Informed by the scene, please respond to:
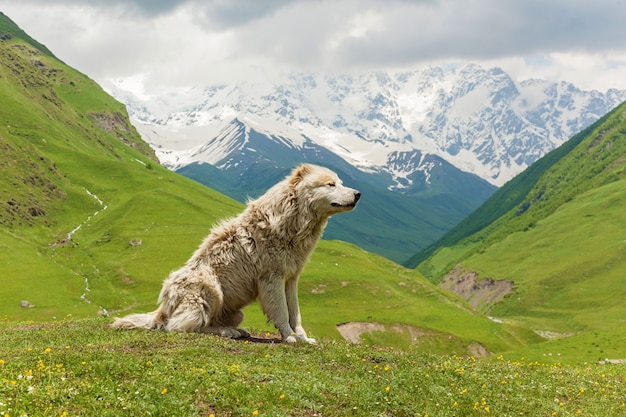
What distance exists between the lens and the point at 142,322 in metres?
18.4

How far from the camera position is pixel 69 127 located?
197125mm

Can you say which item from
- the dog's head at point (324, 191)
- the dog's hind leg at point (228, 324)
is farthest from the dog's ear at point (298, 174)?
the dog's hind leg at point (228, 324)

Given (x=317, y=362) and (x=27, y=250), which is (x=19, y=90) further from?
(x=317, y=362)

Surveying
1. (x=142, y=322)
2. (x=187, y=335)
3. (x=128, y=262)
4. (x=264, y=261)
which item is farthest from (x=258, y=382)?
(x=128, y=262)

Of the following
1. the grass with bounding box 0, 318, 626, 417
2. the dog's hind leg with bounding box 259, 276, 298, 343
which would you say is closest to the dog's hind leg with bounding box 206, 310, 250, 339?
the grass with bounding box 0, 318, 626, 417

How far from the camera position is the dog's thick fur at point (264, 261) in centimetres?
1694

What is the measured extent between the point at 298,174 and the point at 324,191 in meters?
1.31

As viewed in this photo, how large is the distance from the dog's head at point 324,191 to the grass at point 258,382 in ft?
13.8

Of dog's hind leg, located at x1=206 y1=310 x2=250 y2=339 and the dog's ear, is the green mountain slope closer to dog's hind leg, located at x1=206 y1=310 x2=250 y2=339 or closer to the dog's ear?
dog's hind leg, located at x1=206 y1=310 x2=250 y2=339

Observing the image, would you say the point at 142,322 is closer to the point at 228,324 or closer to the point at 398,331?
the point at 228,324

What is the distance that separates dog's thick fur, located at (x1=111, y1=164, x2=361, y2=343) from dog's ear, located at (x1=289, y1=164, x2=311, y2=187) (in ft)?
0.10

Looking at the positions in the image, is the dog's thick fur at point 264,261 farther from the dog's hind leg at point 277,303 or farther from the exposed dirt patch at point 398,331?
the exposed dirt patch at point 398,331

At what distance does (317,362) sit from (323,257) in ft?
297

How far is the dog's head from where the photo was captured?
16.6m
